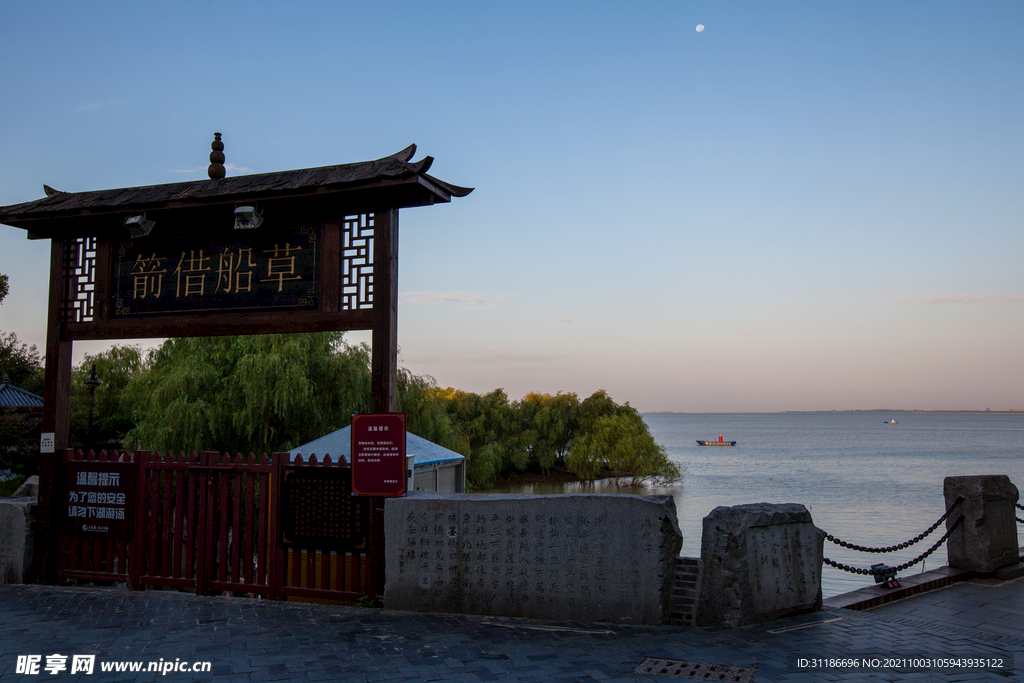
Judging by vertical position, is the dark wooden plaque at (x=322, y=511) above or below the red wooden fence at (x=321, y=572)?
above

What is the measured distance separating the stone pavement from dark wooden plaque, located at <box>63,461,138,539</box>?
35.7 inches

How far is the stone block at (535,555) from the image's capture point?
6.33m

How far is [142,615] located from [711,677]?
17.3 feet

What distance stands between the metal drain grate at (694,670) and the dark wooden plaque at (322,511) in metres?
3.20

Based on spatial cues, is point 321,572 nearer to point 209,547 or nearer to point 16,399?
point 209,547

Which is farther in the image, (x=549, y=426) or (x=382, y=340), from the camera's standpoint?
(x=549, y=426)

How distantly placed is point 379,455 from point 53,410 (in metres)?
4.38

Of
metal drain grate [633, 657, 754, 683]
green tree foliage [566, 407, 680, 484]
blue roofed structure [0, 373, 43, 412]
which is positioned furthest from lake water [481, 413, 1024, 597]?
blue roofed structure [0, 373, 43, 412]

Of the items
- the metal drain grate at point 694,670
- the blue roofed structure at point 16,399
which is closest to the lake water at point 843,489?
the metal drain grate at point 694,670

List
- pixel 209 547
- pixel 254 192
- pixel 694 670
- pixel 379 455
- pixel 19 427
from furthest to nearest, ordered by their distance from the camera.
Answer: pixel 19 427 < pixel 209 547 < pixel 254 192 < pixel 379 455 < pixel 694 670

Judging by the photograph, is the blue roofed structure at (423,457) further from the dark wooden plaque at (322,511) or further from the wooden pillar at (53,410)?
the dark wooden plaque at (322,511)

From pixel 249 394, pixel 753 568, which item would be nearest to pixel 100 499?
pixel 753 568

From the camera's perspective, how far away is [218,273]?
309 inches

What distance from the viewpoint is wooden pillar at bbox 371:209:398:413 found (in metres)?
7.09
